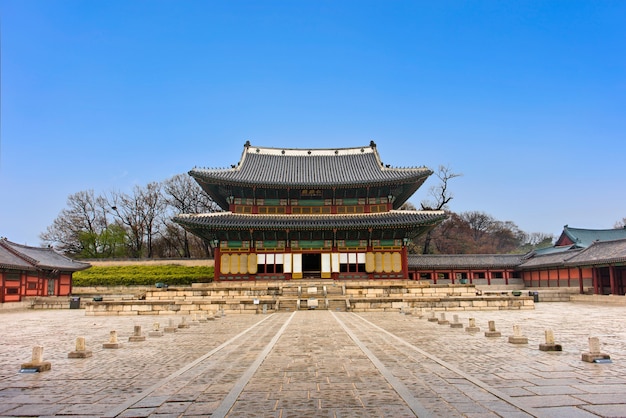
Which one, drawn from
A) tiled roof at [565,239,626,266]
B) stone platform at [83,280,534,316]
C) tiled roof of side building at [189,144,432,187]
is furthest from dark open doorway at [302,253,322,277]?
tiled roof at [565,239,626,266]

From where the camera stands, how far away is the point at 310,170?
45.8 metres

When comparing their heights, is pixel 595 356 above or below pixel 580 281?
below

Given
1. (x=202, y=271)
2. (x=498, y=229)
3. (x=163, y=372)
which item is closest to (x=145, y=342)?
(x=163, y=372)

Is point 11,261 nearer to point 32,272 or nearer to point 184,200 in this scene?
point 32,272

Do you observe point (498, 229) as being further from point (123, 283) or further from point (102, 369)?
point (102, 369)

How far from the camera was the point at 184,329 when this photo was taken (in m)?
17.8

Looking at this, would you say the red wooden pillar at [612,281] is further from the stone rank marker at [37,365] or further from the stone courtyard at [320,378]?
the stone rank marker at [37,365]

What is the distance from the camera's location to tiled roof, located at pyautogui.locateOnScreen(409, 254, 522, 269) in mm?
49688

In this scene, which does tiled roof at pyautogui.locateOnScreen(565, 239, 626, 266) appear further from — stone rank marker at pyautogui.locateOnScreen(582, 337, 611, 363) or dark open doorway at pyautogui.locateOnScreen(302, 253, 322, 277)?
stone rank marker at pyautogui.locateOnScreen(582, 337, 611, 363)

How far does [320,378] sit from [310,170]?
38148mm

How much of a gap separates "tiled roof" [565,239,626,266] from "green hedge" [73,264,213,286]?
117 ft

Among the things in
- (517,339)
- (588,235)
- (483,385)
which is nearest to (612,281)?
(588,235)

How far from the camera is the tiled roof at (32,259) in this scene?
36344mm

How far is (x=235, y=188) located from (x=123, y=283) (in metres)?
18.0
